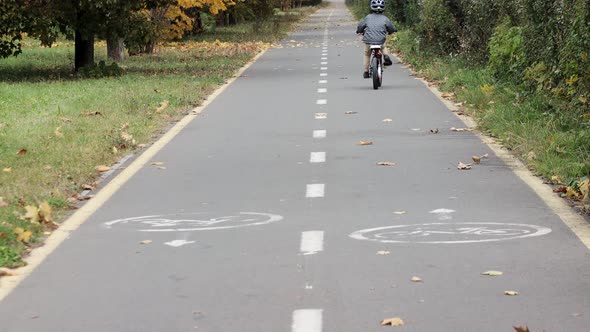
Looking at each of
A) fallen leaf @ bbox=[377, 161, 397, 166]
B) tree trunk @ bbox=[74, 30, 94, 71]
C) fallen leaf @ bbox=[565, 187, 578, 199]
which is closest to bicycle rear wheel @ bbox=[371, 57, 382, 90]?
tree trunk @ bbox=[74, 30, 94, 71]

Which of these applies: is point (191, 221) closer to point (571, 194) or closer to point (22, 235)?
point (22, 235)

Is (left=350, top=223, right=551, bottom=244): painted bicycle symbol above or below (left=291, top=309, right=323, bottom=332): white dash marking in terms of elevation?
below

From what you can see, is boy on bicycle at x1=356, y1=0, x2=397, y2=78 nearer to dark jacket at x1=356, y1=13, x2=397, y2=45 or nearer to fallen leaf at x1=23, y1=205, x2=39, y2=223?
dark jacket at x1=356, y1=13, x2=397, y2=45

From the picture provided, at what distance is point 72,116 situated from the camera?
18266mm

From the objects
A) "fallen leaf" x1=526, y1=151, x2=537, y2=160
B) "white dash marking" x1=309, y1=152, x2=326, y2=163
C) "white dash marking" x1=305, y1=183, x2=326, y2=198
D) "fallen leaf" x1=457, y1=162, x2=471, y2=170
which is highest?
"fallen leaf" x1=526, y1=151, x2=537, y2=160

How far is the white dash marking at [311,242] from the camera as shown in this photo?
28.7ft

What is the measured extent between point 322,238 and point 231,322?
2490 mm

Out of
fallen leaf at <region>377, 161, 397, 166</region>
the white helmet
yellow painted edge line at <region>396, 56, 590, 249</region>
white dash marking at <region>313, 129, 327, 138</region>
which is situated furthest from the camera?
the white helmet

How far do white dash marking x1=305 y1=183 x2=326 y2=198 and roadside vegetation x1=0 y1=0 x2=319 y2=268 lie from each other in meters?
1.94

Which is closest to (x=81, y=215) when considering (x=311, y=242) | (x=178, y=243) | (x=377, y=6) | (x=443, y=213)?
(x=178, y=243)

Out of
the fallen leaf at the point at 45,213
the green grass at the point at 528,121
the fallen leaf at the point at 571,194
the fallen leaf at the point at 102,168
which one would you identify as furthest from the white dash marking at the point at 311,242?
the fallen leaf at the point at 102,168

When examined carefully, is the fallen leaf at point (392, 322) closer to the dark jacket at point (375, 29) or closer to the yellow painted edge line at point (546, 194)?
the yellow painted edge line at point (546, 194)

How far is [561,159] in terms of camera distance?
13008 millimetres

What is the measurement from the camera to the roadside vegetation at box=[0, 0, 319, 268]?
1059cm
